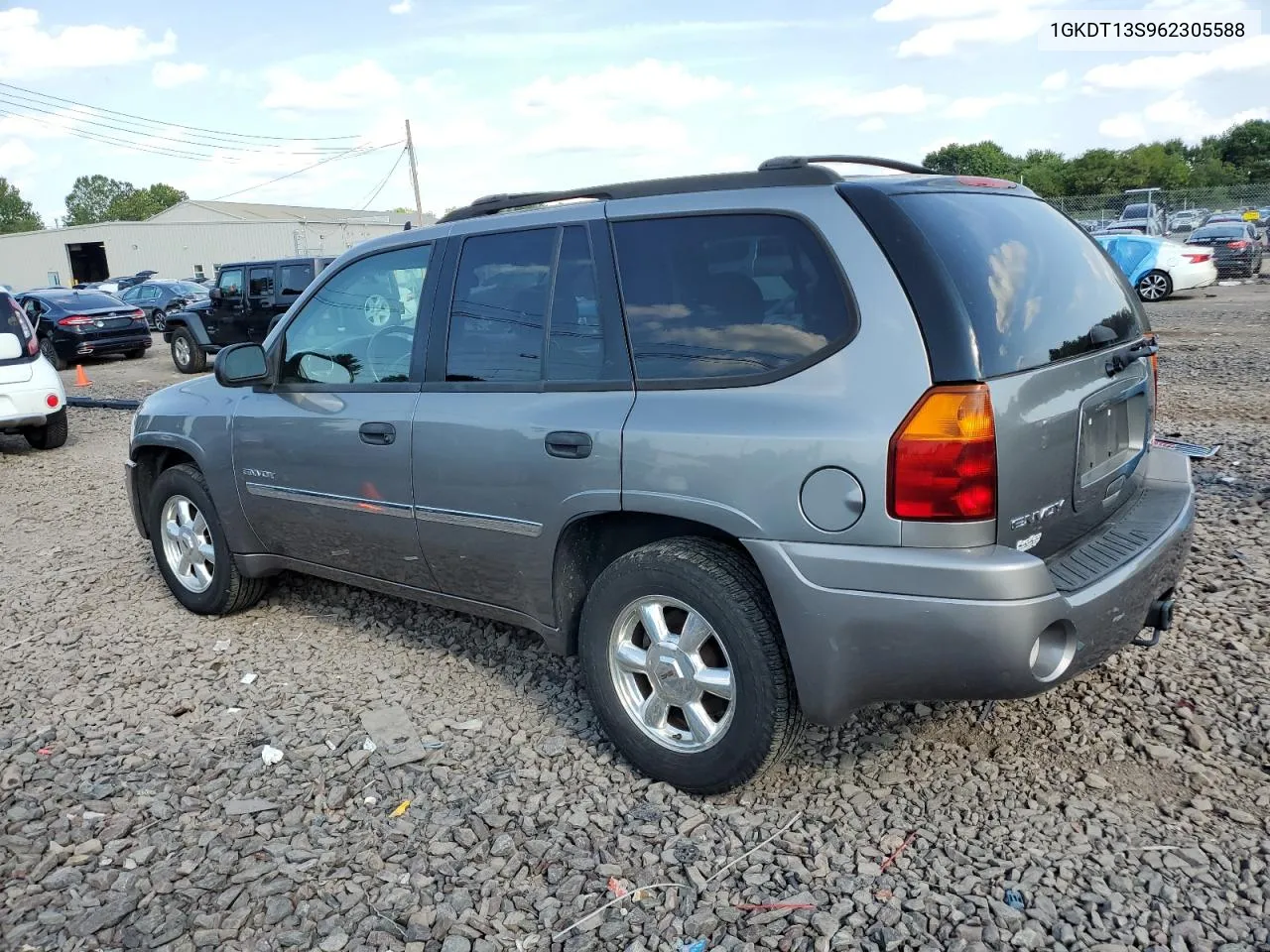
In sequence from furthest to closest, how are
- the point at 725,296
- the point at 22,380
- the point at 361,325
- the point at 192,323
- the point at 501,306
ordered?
the point at 192,323 → the point at 22,380 → the point at 361,325 → the point at 501,306 → the point at 725,296

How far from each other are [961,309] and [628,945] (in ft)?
6.06

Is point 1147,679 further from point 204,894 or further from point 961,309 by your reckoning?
point 204,894

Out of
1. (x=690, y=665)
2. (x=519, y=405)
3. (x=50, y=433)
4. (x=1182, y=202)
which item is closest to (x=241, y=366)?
(x=519, y=405)

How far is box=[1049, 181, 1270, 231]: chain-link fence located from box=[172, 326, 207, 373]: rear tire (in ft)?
108

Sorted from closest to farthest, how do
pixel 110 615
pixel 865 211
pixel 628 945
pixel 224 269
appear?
1. pixel 628 945
2. pixel 865 211
3. pixel 110 615
4. pixel 224 269

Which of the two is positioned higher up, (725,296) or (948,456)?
(725,296)

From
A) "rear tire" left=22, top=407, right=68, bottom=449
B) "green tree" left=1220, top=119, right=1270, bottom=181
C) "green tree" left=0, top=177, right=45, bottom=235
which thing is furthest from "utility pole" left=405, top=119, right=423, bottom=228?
"green tree" left=0, top=177, right=45, bottom=235

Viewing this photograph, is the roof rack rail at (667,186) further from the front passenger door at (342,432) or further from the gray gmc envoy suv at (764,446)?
the front passenger door at (342,432)

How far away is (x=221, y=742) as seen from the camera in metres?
3.76

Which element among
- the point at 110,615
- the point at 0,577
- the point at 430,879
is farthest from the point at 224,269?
the point at 430,879

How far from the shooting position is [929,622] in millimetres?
2643

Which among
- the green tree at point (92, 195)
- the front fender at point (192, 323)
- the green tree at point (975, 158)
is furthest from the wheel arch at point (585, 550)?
the green tree at point (92, 195)

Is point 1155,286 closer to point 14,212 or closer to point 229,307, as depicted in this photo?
point 229,307

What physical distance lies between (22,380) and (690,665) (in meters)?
9.26
